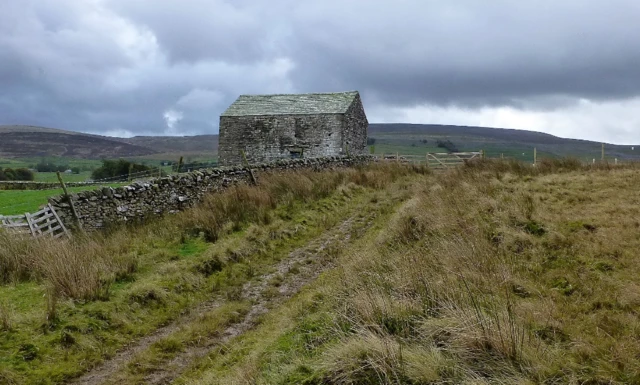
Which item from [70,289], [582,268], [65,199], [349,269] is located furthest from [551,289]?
[65,199]

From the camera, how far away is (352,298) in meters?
5.19

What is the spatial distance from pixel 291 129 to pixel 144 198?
63.8 feet

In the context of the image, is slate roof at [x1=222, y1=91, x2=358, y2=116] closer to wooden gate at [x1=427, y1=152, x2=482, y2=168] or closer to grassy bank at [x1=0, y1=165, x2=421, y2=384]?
wooden gate at [x1=427, y1=152, x2=482, y2=168]

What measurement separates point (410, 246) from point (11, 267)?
676cm

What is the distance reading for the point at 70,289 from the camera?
7070 millimetres

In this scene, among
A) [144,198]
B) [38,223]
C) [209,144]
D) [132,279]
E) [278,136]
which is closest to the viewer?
[132,279]

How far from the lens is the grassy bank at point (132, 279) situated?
5.90 m

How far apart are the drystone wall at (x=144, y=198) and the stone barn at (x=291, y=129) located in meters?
14.0

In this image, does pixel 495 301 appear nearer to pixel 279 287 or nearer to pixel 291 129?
pixel 279 287

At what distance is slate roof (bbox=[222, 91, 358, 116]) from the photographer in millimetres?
31947

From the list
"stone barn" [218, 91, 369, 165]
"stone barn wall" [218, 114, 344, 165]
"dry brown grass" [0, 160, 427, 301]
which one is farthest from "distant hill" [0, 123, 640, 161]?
"dry brown grass" [0, 160, 427, 301]

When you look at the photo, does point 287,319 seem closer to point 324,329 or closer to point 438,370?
point 324,329

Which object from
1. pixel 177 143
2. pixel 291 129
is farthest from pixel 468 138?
pixel 291 129

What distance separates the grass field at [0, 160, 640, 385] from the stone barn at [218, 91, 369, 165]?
1984cm
